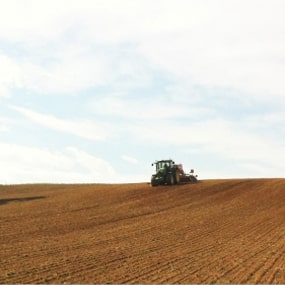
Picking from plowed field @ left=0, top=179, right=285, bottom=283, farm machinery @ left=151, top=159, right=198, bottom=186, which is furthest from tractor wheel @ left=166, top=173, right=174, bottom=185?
plowed field @ left=0, top=179, right=285, bottom=283

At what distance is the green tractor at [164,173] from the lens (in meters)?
39.1

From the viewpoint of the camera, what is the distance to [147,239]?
17.4 metres

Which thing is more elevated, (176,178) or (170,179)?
(176,178)

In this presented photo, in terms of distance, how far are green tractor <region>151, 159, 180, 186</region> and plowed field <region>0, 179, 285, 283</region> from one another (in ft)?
17.4

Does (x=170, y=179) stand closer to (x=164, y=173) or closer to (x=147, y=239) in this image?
(x=164, y=173)

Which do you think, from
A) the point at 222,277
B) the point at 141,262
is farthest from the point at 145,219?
the point at 222,277

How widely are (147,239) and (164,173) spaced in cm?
2189

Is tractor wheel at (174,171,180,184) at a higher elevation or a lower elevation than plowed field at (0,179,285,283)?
higher

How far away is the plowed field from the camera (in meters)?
11.9

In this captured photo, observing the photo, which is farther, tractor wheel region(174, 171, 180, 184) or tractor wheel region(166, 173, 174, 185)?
tractor wheel region(174, 171, 180, 184)

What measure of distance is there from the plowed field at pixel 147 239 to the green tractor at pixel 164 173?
5.30 m

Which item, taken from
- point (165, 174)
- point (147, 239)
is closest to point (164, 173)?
point (165, 174)

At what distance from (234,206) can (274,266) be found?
1596 cm

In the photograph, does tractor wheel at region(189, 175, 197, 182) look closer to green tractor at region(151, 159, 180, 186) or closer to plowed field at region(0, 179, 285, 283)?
green tractor at region(151, 159, 180, 186)
